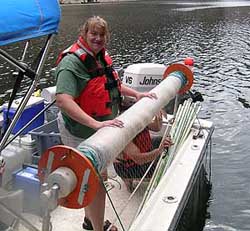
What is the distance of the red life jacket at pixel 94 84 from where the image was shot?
303cm

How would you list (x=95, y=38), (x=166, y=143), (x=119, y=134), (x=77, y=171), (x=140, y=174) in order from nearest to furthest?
1. (x=77, y=171)
2. (x=119, y=134)
3. (x=95, y=38)
4. (x=166, y=143)
5. (x=140, y=174)

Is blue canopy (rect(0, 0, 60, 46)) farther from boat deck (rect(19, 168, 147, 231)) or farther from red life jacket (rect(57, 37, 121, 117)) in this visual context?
boat deck (rect(19, 168, 147, 231))

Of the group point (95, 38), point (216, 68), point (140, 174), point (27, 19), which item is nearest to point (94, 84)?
point (95, 38)

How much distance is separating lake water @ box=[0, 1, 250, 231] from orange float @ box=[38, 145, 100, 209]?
3.69 m

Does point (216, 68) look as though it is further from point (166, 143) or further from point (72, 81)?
point (72, 81)

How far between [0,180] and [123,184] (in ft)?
4.30

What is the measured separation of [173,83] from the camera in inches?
154

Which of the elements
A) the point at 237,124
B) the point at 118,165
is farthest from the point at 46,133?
the point at 237,124

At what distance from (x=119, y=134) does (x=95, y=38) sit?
0.80m

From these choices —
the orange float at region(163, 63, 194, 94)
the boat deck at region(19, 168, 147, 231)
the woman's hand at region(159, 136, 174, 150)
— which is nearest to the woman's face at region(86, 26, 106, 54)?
the woman's hand at region(159, 136, 174, 150)

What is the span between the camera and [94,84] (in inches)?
120

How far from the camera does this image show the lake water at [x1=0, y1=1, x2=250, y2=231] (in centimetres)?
636

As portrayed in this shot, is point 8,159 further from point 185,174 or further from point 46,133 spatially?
point 185,174

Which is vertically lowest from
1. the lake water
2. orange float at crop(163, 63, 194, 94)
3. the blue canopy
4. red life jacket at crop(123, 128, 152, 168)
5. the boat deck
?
the lake water
